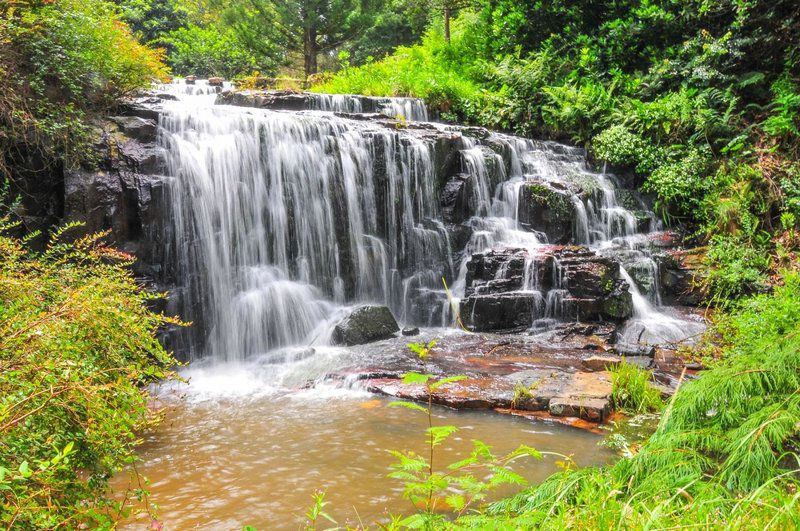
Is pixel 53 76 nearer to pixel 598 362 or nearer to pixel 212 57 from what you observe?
pixel 598 362

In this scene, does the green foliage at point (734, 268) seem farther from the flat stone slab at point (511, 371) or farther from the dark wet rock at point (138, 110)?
the dark wet rock at point (138, 110)

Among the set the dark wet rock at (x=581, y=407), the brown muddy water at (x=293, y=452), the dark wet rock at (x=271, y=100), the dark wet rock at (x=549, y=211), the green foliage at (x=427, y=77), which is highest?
the green foliage at (x=427, y=77)

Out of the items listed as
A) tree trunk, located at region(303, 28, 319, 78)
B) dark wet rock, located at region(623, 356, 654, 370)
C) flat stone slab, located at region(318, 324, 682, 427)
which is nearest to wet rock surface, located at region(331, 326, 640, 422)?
flat stone slab, located at region(318, 324, 682, 427)

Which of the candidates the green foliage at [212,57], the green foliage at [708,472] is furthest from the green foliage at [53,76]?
the green foliage at [212,57]

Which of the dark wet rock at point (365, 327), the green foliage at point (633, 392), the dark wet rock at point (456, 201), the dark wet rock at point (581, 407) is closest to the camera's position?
the dark wet rock at point (581, 407)

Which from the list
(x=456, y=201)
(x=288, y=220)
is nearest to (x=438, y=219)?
(x=456, y=201)

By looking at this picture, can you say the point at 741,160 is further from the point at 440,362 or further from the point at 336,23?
the point at 336,23

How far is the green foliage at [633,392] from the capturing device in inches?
224

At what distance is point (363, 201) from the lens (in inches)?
442

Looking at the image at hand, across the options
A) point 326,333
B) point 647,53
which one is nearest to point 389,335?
point 326,333

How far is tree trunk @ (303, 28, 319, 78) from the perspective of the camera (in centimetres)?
2105

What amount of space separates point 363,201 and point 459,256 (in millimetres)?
2474

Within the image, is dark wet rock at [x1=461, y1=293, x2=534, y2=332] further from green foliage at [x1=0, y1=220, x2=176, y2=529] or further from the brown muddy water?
green foliage at [x1=0, y1=220, x2=176, y2=529]

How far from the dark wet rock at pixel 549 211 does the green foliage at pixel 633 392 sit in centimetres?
604
